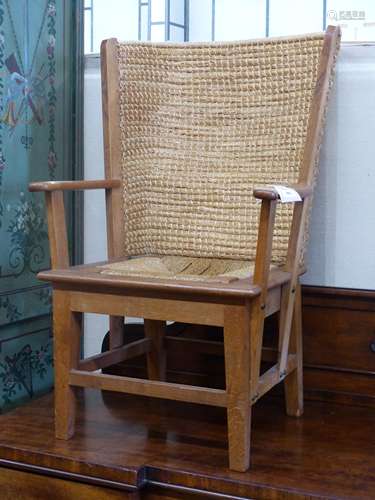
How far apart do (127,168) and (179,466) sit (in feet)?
2.60

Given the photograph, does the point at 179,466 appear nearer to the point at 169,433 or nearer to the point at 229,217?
the point at 169,433

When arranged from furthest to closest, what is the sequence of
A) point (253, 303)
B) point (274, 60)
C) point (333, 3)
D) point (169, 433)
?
point (333, 3) < point (274, 60) < point (169, 433) < point (253, 303)

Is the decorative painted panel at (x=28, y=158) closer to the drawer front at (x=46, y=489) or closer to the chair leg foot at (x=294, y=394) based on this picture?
the drawer front at (x=46, y=489)

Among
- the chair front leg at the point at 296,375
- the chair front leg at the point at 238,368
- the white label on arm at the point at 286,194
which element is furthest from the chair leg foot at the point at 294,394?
the white label on arm at the point at 286,194

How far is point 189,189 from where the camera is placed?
6.51 ft

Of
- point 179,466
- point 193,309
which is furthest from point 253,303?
point 179,466

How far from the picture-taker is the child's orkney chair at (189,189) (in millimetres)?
1638

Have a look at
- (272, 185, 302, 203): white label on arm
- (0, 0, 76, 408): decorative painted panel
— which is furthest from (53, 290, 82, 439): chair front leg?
(272, 185, 302, 203): white label on arm

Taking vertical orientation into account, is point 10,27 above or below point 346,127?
above

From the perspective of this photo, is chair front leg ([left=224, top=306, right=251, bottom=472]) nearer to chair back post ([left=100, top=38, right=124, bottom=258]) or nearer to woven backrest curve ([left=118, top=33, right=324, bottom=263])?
woven backrest curve ([left=118, top=33, right=324, bottom=263])

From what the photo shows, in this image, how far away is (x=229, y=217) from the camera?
1.94 meters

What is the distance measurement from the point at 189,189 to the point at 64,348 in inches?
21.9

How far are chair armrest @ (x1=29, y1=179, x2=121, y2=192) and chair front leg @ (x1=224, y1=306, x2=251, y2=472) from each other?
18.3 inches

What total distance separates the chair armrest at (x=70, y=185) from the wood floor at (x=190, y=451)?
21.6 inches
